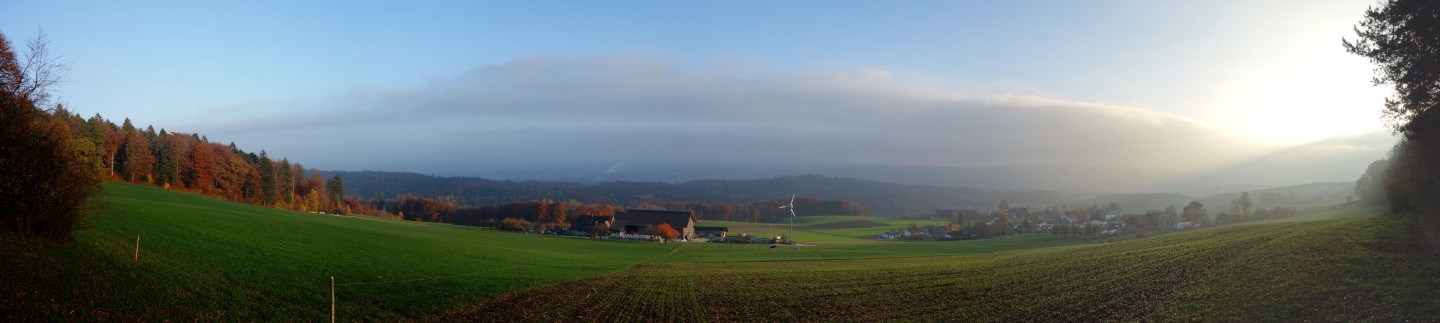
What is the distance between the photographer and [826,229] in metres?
102

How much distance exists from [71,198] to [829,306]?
24309 mm

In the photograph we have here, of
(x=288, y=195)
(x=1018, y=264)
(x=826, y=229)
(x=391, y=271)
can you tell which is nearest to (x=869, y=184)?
(x=826, y=229)

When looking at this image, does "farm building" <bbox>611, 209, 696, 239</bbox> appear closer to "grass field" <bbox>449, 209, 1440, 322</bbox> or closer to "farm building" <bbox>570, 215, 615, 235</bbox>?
"farm building" <bbox>570, 215, 615, 235</bbox>

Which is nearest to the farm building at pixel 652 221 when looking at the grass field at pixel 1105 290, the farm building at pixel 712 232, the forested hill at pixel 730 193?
the farm building at pixel 712 232

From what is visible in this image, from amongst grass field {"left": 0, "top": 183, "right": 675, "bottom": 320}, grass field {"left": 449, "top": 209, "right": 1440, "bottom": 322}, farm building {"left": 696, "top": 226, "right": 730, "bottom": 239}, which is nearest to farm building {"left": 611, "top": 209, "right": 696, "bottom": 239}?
farm building {"left": 696, "top": 226, "right": 730, "bottom": 239}

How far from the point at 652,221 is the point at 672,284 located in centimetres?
5160

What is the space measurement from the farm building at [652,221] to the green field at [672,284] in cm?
4473

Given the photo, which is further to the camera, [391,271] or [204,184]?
[204,184]

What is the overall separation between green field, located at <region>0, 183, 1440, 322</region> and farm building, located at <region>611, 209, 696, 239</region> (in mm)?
44729

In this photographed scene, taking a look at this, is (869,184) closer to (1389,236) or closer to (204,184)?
(204,184)

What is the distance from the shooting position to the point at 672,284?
29141mm

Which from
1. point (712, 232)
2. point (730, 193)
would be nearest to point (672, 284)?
point (712, 232)

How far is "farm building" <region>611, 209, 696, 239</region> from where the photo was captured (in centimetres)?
7894

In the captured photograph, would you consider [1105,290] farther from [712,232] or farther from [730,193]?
[730,193]
